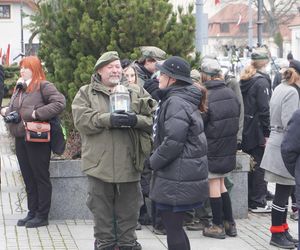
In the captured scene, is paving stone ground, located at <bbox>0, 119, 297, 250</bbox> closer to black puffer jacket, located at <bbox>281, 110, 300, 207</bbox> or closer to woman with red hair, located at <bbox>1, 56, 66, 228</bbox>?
woman with red hair, located at <bbox>1, 56, 66, 228</bbox>

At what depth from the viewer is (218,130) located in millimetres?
8000

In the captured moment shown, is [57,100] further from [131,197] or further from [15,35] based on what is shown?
[15,35]

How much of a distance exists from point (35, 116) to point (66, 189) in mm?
996

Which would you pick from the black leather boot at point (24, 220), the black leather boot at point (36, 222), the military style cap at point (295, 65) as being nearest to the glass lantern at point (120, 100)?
the military style cap at point (295, 65)

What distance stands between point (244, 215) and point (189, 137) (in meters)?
3.09

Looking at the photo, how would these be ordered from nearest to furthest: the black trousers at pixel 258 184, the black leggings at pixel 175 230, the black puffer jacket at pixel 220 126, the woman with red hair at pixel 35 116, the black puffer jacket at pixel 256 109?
the black leggings at pixel 175 230, the black puffer jacket at pixel 220 126, the woman with red hair at pixel 35 116, the black puffer jacket at pixel 256 109, the black trousers at pixel 258 184

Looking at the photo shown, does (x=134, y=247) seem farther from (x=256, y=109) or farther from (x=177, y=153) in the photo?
(x=256, y=109)

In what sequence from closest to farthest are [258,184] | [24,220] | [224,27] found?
[24,220] → [258,184] → [224,27]

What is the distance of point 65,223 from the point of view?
28.7ft

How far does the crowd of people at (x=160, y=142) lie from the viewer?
21.0ft

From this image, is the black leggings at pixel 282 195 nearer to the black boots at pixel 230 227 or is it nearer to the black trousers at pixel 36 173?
the black boots at pixel 230 227

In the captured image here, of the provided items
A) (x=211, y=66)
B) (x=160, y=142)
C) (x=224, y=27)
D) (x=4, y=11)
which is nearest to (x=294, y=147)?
(x=160, y=142)

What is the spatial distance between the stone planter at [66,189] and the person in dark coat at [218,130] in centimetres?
159

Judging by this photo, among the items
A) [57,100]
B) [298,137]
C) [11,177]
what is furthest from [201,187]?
[11,177]
